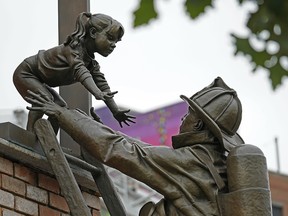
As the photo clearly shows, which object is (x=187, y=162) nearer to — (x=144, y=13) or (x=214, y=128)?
(x=214, y=128)

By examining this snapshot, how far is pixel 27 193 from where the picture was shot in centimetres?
948

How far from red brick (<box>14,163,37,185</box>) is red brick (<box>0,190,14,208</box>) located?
0.22 metres

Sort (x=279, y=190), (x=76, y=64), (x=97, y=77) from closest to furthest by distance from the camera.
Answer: (x=76, y=64) < (x=97, y=77) < (x=279, y=190)

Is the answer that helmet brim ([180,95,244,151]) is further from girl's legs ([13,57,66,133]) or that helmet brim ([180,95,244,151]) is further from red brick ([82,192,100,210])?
red brick ([82,192,100,210])

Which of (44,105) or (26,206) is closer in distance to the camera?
(44,105)

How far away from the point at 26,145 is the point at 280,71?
211 inches

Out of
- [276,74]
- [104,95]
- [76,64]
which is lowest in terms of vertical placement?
[104,95]

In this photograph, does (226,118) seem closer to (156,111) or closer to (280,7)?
(280,7)

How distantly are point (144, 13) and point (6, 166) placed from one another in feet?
16.4

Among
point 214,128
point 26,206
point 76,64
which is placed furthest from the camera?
point 76,64

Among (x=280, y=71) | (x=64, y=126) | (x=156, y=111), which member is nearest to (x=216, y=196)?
(x=64, y=126)

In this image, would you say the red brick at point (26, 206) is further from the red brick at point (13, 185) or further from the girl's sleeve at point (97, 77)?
the girl's sleeve at point (97, 77)

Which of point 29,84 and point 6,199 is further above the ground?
point 29,84

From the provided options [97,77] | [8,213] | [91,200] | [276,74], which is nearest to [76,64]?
[97,77]
